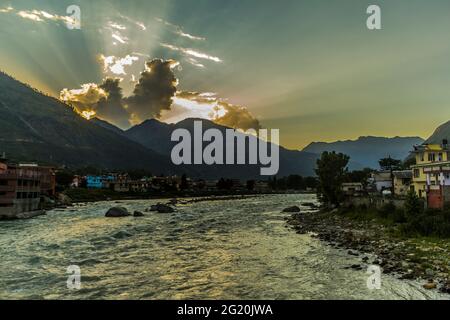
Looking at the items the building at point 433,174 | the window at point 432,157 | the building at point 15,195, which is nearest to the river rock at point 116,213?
the building at point 15,195

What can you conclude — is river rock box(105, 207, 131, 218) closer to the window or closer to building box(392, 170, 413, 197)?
building box(392, 170, 413, 197)

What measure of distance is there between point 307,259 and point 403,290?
11.0 m

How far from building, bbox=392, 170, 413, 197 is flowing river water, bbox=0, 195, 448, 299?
39083mm

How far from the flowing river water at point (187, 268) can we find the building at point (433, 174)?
682 inches

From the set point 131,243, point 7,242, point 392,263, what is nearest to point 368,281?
point 392,263

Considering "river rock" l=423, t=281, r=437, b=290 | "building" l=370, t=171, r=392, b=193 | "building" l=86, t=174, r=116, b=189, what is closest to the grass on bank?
"river rock" l=423, t=281, r=437, b=290

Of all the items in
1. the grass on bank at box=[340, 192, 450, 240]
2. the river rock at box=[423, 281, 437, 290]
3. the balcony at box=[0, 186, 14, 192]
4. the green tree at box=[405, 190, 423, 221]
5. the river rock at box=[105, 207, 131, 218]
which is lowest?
the river rock at box=[105, 207, 131, 218]

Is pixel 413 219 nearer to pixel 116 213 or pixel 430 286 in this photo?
pixel 430 286

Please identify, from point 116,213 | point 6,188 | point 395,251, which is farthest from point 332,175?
point 6,188

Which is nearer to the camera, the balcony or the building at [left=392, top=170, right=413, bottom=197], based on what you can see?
the building at [left=392, top=170, right=413, bottom=197]

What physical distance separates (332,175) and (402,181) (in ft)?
49.0

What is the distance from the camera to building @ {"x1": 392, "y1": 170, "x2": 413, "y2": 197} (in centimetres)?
7369

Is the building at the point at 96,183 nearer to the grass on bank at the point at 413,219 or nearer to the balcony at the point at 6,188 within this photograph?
the balcony at the point at 6,188
